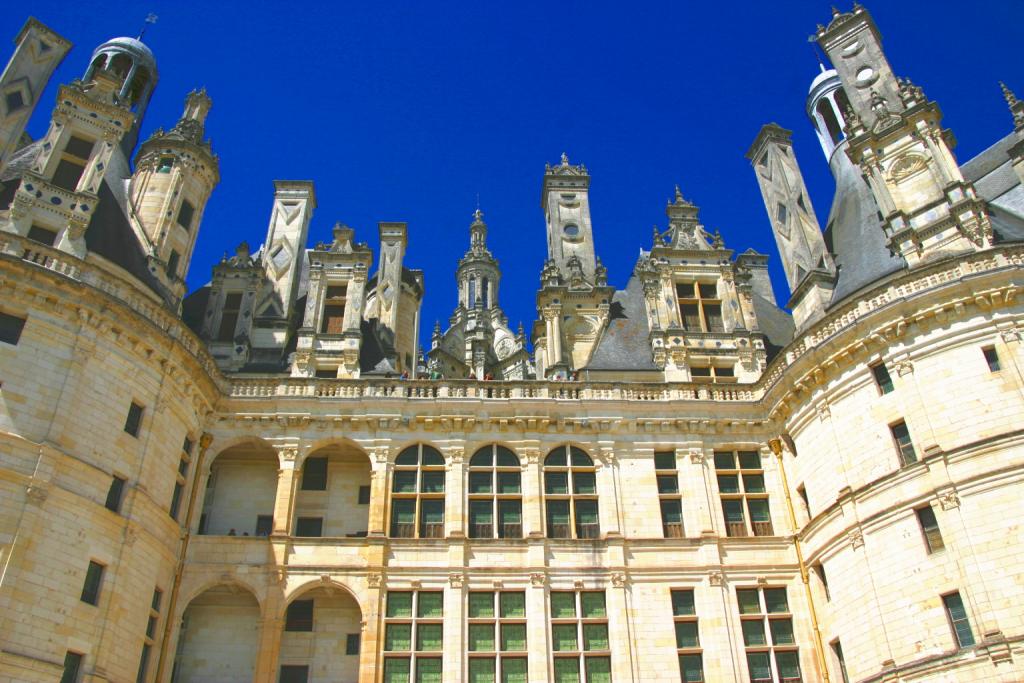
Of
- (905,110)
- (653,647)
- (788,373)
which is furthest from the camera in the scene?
(905,110)

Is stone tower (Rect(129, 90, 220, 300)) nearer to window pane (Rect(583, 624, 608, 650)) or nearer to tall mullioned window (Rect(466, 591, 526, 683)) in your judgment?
tall mullioned window (Rect(466, 591, 526, 683))

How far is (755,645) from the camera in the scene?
21.8 meters

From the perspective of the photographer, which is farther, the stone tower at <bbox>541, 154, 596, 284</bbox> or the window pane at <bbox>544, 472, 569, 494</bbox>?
the stone tower at <bbox>541, 154, 596, 284</bbox>

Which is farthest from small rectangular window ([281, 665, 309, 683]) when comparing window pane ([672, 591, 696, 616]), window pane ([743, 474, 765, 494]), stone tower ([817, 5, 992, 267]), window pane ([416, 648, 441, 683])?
stone tower ([817, 5, 992, 267])

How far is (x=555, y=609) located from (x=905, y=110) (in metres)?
17.8

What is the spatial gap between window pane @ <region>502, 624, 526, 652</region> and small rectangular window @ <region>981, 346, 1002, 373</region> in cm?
1291

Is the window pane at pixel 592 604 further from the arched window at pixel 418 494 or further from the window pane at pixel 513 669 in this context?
the arched window at pixel 418 494

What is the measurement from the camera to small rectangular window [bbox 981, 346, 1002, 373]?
19.5m

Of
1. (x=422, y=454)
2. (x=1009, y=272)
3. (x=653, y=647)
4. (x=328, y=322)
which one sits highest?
(x=328, y=322)

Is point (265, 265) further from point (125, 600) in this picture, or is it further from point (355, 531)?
point (125, 600)

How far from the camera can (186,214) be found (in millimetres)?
27188

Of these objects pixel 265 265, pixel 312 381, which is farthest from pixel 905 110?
pixel 265 265

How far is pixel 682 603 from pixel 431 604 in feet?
21.6

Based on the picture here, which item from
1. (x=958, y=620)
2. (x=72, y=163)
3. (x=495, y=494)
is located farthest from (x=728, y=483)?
(x=72, y=163)
